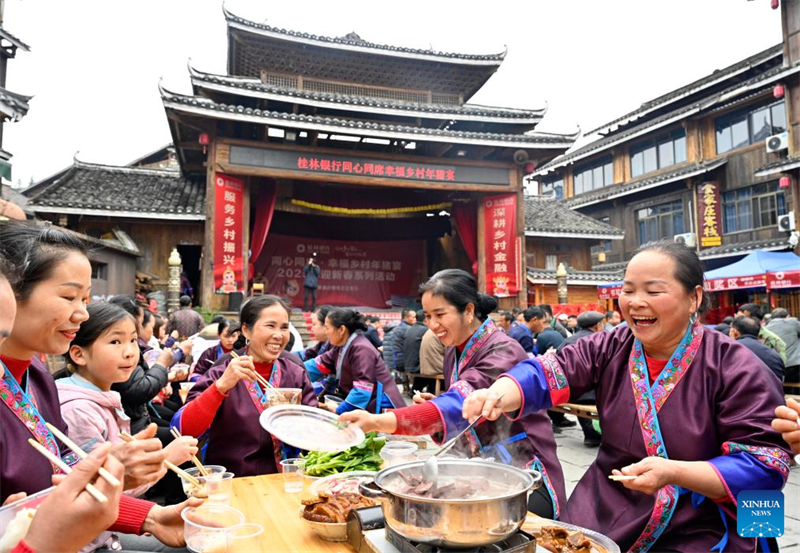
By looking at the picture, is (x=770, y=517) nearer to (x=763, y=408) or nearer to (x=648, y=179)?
(x=763, y=408)

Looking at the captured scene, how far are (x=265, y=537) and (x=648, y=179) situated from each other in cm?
2294

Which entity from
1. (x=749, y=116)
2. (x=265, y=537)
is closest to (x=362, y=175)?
(x=265, y=537)

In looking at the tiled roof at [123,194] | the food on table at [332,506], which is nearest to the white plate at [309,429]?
the food on table at [332,506]

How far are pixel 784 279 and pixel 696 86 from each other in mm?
11345

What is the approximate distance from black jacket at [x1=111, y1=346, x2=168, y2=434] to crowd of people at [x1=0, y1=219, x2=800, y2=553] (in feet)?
1.95

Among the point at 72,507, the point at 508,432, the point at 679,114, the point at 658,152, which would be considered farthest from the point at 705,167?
the point at 72,507

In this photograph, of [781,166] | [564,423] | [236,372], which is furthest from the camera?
[781,166]

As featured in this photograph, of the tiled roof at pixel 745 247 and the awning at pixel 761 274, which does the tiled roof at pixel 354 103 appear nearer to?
the awning at pixel 761 274

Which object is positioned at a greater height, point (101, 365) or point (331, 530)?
point (101, 365)

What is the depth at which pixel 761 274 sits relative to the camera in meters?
12.3

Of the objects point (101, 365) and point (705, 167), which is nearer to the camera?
point (101, 365)

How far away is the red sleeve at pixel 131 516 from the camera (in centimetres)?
182

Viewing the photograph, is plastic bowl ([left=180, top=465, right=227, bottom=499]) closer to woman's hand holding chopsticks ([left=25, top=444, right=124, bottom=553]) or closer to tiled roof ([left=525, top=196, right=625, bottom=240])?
woman's hand holding chopsticks ([left=25, top=444, right=124, bottom=553])

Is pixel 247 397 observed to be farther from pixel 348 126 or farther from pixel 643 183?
pixel 643 183
